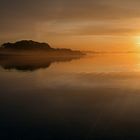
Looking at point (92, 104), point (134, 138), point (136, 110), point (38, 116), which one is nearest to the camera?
point (134, 138)

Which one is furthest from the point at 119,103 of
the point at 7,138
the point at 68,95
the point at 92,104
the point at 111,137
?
the point at 7,138

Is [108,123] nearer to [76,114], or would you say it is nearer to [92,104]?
[76,114]

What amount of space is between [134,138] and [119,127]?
5.31ft

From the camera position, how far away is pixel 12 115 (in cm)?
1678

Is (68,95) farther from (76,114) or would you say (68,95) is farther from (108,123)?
(108,123)

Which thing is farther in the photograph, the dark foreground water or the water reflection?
the water reflection

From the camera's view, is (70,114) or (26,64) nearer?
(70,114)

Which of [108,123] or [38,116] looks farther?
[38,116]

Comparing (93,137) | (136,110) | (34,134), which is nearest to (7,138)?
(34,134)

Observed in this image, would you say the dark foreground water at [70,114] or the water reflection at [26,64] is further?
the water reflection at [26,64]

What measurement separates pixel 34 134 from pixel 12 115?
11.4 ft

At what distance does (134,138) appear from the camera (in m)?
→ 13.0

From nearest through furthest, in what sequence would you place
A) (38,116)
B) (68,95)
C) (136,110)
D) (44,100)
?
1. (38,116)
2. (136,110)
3. (44,100)
4. (68,95)

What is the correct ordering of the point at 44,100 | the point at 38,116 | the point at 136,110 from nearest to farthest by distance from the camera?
the point at 38,116
the point at 136,110
the point at 44,100
